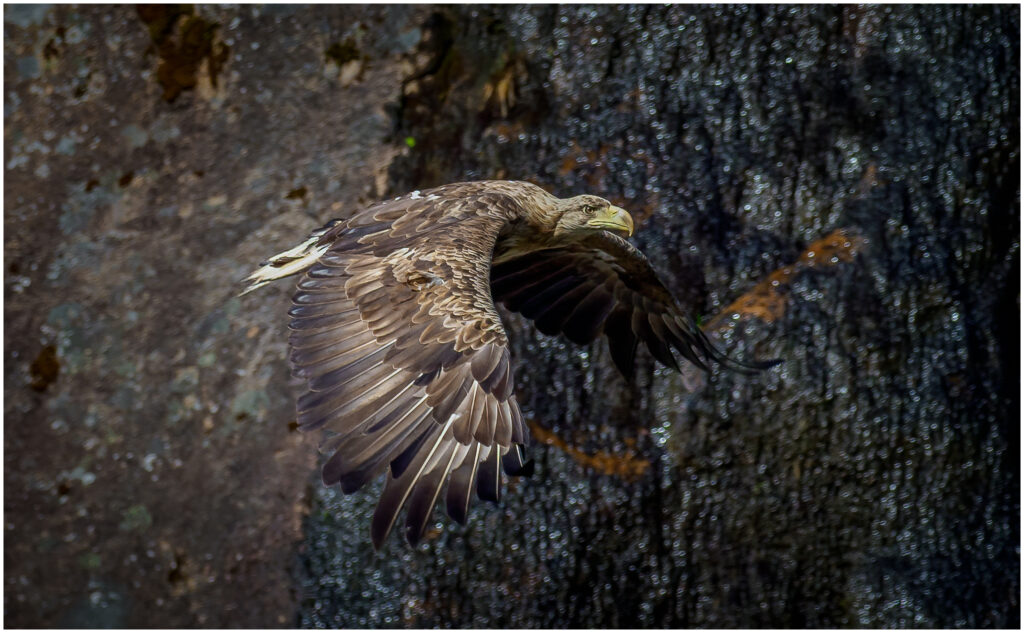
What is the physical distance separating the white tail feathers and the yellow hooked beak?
976 mm

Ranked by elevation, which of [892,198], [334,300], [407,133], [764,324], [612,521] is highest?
[407,133]

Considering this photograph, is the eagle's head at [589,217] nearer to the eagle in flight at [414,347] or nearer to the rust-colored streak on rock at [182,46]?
the eagle in flight at [414,347]

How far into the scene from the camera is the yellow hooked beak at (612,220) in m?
3.98

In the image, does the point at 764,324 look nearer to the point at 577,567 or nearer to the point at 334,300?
the point at 577,567

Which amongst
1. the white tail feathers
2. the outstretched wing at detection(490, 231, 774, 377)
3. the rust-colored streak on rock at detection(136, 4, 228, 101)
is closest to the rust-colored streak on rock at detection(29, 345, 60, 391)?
the rust-colored streak on rock at detection(136, 4, 228, 101)

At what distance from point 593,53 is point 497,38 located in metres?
0.55

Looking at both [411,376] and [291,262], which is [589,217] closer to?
[291,262]

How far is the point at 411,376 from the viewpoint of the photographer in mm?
2928

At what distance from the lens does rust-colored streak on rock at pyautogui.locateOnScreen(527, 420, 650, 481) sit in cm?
525

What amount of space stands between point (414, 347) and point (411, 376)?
87 mm

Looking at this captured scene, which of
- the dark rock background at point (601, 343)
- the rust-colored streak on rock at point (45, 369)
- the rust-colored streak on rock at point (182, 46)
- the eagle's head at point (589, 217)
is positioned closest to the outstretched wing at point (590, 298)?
the eagle's head at point (589, 217)

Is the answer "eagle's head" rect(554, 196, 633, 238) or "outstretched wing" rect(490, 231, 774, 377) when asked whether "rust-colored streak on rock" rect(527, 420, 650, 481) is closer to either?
"outstretched wing" rect(490, 231, 774, 377)

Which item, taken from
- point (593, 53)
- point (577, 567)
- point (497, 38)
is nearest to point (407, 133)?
point (497, 38)

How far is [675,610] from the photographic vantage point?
17.1 feet
